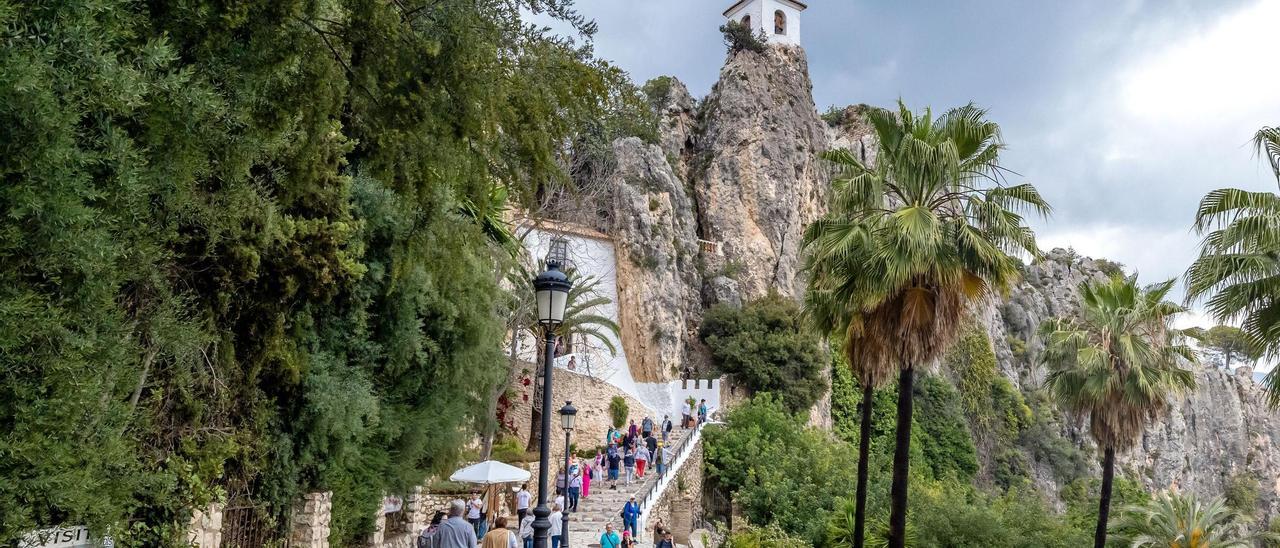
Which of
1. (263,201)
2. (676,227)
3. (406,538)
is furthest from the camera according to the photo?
(676,227)

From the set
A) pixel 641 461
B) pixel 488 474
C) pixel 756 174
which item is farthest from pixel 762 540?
pixel 756 174

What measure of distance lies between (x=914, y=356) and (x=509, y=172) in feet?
21.3

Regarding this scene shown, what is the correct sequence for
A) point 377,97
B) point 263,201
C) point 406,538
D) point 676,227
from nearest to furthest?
point 377,97, point 263,201, point 406,538, point 676,227

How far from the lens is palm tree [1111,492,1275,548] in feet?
59.4

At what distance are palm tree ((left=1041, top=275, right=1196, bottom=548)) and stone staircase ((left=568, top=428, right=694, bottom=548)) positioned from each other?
Result: 8.87 m

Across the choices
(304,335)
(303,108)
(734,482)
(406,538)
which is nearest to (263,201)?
(304,335)

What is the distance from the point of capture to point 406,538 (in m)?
16.0

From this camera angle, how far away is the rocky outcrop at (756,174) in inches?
1534

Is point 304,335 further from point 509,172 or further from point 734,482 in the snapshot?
point 734,482

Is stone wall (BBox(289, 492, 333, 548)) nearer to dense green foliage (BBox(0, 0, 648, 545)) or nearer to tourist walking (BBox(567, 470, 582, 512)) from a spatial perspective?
dense green foliage (BBox(0, 0, 648, 545))

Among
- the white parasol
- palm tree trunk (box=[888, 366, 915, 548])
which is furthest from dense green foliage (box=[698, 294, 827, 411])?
palm tree trunk (box=[888, 366, 915, 548])

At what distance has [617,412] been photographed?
30.2 m

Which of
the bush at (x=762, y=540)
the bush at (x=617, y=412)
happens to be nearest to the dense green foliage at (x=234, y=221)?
the bush at (x=762, y=540)

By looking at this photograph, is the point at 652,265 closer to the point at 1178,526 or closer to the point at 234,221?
the point at 1178,526
